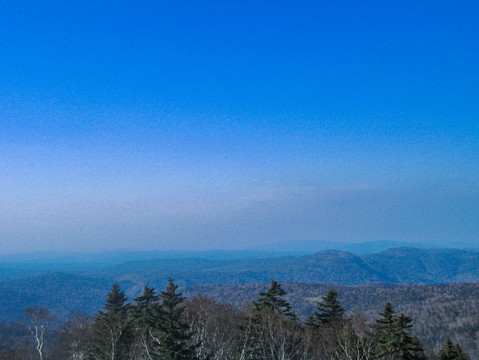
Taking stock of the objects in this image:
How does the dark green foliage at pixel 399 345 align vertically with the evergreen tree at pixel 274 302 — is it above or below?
below

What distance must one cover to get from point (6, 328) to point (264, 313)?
137 m

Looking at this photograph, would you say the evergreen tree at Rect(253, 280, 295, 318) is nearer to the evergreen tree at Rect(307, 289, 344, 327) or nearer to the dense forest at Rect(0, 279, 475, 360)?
the dense forest at Rect(0, 279, 475, 360)

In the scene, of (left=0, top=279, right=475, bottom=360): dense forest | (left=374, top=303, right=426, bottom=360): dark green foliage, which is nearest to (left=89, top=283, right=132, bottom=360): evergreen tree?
(left=0, top=279, right=475, bottom=360): dense forest

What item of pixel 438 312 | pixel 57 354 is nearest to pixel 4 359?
pixel 57 354

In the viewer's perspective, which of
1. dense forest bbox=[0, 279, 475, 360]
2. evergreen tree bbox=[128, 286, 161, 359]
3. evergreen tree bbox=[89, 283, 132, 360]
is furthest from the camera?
evergreen tree bbox=[89, 283, 132, 360]

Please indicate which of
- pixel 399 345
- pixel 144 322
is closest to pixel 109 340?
pixel 144 322

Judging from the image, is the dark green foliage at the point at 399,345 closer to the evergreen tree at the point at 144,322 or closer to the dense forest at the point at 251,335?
the dense forest at the point at 251,335

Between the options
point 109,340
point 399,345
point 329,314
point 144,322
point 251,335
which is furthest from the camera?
point 329,314

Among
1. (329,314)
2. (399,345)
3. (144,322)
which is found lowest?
(329,314)

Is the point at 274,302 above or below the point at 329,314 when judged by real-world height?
above

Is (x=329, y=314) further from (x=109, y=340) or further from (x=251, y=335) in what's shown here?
(x=109, y=340)

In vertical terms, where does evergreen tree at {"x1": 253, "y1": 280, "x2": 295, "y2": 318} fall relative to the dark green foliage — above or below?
above

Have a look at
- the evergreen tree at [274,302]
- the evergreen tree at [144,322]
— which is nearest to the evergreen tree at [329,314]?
the evergreen tree at [274,302]

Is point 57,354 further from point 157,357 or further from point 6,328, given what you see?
point 6,328
